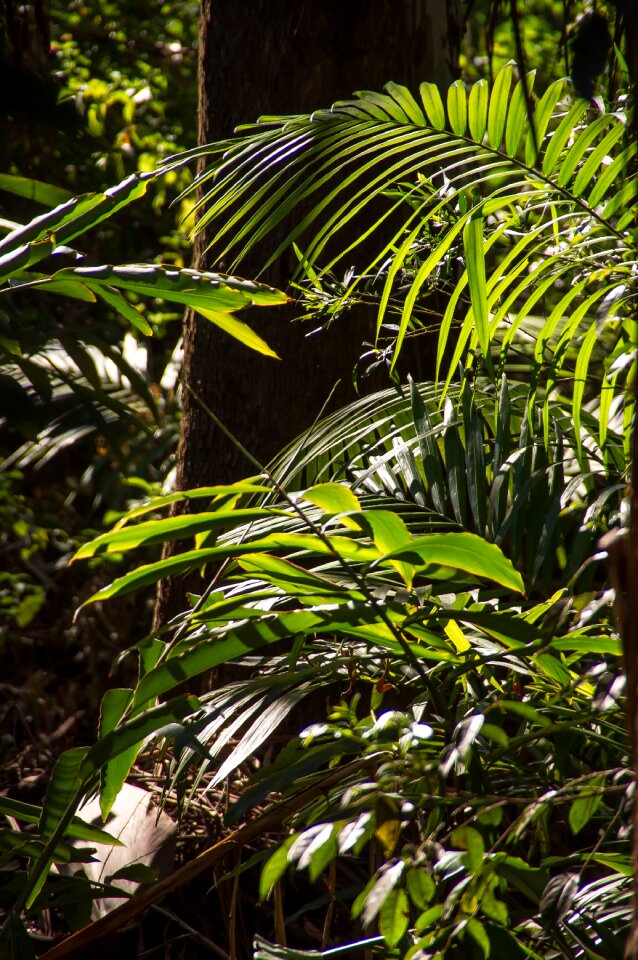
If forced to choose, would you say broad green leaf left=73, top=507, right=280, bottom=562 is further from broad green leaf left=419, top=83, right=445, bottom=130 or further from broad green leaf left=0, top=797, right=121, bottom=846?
broad green leaf left=419, top=83, right=445, bottom=130

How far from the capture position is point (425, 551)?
64cm

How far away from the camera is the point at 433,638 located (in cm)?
77

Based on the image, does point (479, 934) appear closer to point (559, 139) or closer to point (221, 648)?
point (221, 648)

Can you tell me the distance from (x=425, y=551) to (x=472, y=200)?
573 millimetres

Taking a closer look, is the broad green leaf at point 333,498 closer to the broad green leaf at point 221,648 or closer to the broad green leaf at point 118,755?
the broad green leaf at point 221,648

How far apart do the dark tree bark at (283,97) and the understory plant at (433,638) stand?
15 centimetres

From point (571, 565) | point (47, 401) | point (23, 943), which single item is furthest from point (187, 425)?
point (23, 943)

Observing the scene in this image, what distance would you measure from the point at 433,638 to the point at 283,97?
3.38 ft

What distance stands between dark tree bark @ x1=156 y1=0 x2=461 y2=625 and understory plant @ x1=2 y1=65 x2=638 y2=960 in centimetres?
15

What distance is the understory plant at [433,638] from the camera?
1.99 ft

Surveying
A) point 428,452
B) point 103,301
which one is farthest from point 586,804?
point 103,301

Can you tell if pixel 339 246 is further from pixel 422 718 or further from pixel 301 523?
pixel 422 718

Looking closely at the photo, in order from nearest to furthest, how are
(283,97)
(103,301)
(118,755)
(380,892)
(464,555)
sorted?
(380,892), (464,555), (118,755), (283,97), (103,301)

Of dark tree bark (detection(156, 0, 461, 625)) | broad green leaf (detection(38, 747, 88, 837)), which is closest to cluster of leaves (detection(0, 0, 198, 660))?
dark tree bark (detection(156, 0, 461, 625))
